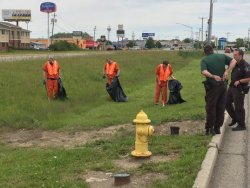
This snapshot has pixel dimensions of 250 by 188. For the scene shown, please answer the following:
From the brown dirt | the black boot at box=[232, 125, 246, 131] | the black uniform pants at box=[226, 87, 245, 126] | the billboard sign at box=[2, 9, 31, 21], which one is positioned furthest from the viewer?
the billboard sign at box=[2, 9, 31, 21]

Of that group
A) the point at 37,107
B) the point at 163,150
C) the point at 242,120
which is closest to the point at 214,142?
the point at 163,150

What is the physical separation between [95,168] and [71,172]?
0.41 metres

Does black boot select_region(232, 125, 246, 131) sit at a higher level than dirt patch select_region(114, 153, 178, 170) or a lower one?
higher

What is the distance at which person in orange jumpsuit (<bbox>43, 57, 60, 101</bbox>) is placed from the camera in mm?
16609

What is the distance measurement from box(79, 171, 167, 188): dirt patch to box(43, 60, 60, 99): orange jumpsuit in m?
9.96

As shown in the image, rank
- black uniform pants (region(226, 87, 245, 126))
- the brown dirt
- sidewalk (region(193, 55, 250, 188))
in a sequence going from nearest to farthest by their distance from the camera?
sidewalk (region(193, 55, 250, 188)), the brown dirt, black uniform pants (region(226, 87, 245, 126))

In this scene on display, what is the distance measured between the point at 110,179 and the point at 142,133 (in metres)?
1.08

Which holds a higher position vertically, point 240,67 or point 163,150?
point 240,67

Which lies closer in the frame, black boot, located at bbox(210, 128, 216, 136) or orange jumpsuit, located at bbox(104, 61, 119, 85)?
black boot, located at bbox(210, 128, 216, 136)

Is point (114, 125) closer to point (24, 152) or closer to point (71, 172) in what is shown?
point (24, 152)

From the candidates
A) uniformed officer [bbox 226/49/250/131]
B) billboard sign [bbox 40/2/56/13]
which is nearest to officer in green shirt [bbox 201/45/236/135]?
uniformed officer [bbox 226/49/250/131]

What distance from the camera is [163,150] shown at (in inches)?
324

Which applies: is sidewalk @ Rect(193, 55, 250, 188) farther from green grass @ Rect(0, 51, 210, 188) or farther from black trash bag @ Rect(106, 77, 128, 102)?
black trash bag @ Rect(106, 77, 128, 102)

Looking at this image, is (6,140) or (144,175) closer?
(144,175)
